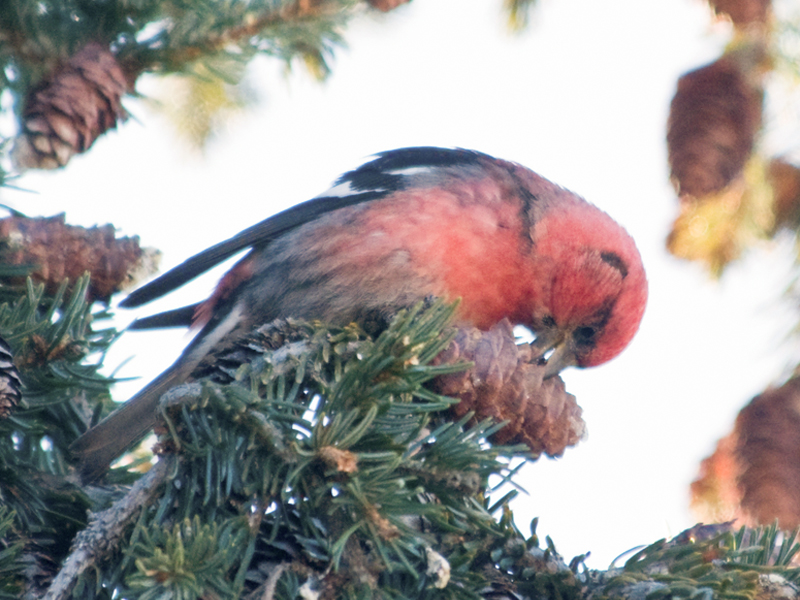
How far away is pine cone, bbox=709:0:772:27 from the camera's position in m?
2.91

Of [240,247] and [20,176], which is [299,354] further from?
[240,247]

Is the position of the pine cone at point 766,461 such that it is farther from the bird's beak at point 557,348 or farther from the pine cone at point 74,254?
the pine cone at point 74,254

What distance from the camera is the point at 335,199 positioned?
9.37 feet

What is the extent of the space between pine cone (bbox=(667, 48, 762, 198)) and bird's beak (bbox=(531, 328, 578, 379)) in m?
0.76

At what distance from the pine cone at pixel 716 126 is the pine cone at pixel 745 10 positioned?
107 millimetres

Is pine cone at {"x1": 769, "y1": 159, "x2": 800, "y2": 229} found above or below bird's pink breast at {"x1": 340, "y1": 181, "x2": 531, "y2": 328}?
above

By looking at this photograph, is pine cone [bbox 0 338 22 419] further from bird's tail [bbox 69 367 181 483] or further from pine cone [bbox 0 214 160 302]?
pine cone [bbox 0 214 160 302]

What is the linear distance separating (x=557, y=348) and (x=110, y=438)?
59.8 inches

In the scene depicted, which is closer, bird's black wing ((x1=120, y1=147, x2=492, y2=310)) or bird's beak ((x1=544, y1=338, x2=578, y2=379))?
bird's black wing ((x1=120, y1=147, x2=492, y2=310))

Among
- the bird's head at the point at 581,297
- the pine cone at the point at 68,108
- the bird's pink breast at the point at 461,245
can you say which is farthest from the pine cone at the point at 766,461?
the pine cone at the point at 68,108

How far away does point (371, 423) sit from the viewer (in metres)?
1.27

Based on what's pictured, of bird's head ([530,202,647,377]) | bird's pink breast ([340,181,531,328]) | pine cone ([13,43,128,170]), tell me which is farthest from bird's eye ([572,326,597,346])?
pine cone ([13,43,128,170])

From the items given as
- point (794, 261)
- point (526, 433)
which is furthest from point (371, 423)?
point (794, 261)

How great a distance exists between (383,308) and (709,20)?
186 cm
